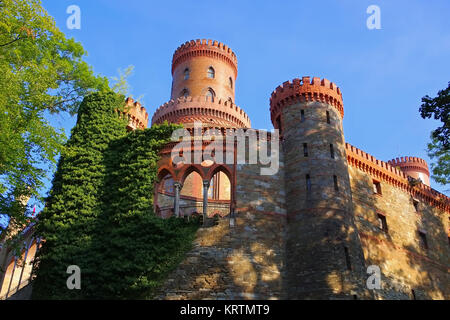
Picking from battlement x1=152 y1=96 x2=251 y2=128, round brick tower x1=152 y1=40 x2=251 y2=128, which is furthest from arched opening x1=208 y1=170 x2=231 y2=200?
battlement x1=152 y1=96 x2=251 y2=128

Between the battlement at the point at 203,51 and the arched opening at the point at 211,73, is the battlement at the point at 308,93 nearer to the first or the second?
the arched opening at the point at 211,73

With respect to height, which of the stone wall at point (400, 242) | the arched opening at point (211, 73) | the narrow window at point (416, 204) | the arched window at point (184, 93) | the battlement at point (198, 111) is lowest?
the stone wall at point (400, 242)

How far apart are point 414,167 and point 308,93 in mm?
25427

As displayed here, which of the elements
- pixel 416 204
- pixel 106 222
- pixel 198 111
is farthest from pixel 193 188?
pixel 416 204

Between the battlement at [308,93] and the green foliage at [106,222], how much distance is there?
6294 millimetres

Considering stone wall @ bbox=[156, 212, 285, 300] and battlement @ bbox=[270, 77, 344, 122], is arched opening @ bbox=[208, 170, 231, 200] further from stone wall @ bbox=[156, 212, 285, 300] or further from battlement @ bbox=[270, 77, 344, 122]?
stone wall @ bbox=[156, 212, 285, 300]

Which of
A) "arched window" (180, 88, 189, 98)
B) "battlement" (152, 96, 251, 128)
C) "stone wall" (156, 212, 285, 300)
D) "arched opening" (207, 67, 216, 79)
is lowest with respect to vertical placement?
"stone wall" (156, 212, 285, 300)

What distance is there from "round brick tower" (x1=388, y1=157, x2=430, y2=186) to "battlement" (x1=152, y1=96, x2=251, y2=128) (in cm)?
2133

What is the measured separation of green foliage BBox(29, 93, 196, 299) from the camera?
17.1 meters

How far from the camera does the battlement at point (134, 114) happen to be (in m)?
23.9

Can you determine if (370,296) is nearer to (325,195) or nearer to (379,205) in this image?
(325,195)

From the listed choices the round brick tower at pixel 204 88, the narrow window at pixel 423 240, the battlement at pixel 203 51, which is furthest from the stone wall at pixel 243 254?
the battlement at pixel 203 51

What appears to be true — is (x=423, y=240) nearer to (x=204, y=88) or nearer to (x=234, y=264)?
(x=234, y=264)

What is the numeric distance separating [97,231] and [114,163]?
11.3 ft
